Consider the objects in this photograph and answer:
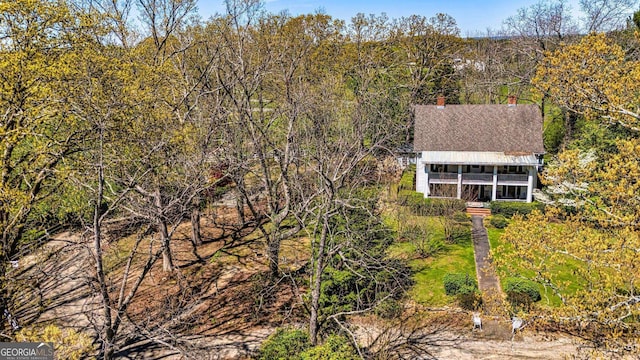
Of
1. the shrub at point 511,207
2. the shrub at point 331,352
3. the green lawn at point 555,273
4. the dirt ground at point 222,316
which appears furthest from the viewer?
the shrub at point 511,207

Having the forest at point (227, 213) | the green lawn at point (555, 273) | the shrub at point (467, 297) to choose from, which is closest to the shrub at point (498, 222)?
the green lawn at point (555, 273)

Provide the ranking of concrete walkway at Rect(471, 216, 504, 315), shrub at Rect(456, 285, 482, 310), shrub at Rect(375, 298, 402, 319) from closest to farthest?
shrub at Rect(375, 298, 402, 319), concrete walkway at Rect(471, 216, 504, 315), shrub at Rect(456, 285, 482, 310)

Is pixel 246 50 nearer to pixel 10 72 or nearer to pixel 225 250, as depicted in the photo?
pixel 225 250

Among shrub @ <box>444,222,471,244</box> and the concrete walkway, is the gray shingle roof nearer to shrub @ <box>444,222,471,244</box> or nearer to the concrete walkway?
the concrete walkway

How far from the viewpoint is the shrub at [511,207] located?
29656 millimetres

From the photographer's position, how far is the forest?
11484 millimetres

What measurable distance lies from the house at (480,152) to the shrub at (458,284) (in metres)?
11.6

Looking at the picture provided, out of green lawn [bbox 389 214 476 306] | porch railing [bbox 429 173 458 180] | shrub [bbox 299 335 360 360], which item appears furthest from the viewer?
porch railing [bbox 429 173 458 180]

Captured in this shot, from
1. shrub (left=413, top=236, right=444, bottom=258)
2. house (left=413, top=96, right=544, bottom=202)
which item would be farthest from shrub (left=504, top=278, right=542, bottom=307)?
house (left=413, top=96, right=544, bottom=202)

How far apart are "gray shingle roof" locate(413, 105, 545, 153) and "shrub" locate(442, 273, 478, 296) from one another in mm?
14246

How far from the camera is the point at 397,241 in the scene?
25.3 meters

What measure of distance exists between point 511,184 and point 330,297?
64.3 feet

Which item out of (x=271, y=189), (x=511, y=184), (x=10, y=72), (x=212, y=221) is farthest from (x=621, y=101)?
(x=212, y=221)

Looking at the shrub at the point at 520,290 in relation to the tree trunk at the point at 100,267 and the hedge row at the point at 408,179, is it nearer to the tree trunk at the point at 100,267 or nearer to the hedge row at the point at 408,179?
the hedge row at the point at 408,179
